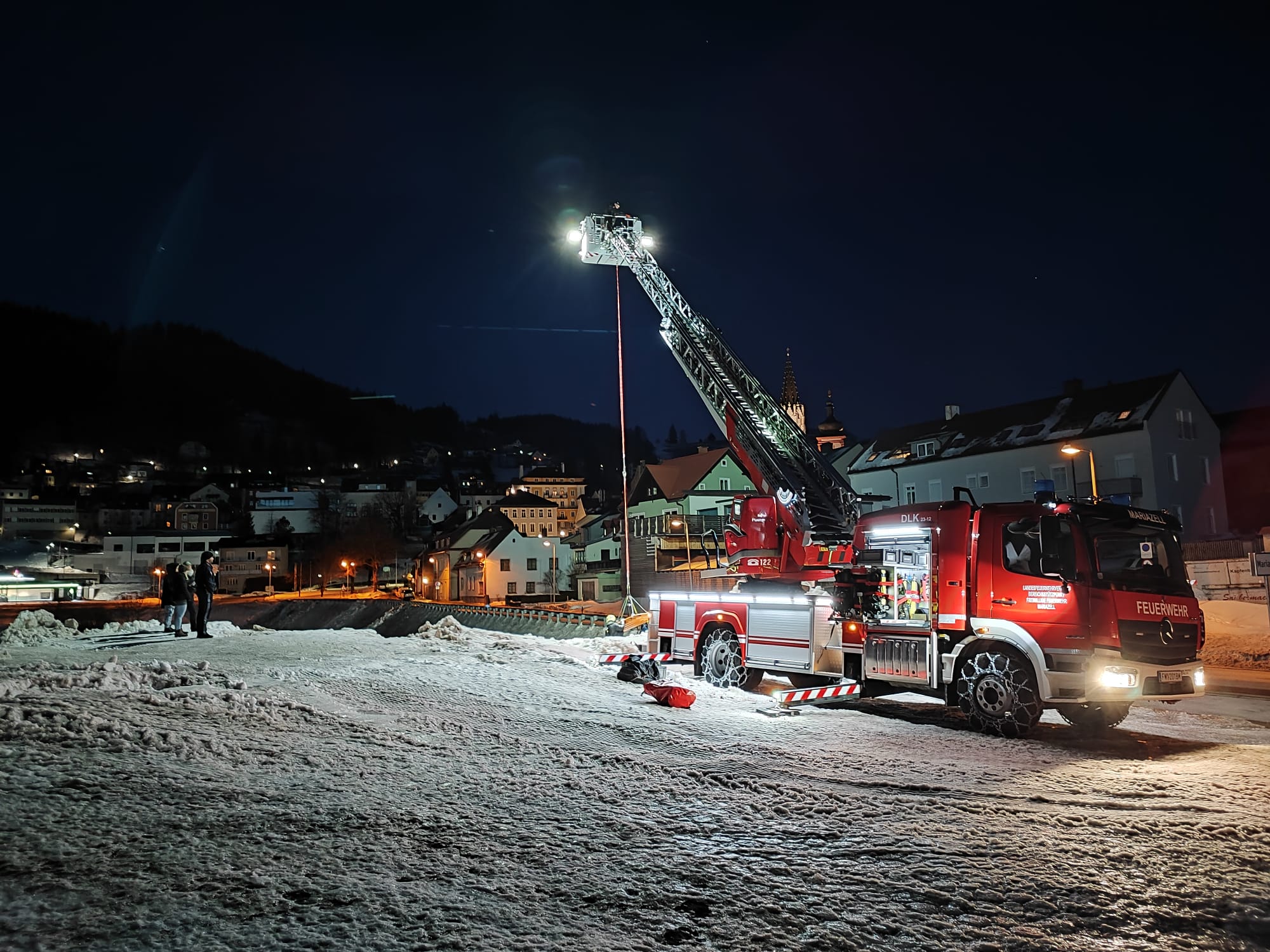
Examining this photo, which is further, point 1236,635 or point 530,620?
point 530,620

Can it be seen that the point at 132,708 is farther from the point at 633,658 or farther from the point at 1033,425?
the point at 1033,425

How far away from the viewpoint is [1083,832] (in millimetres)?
5914

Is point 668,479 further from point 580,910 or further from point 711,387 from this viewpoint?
point 580,910

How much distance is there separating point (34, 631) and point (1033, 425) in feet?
151

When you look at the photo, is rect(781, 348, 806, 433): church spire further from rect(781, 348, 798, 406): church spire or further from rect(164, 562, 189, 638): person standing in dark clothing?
rect(164, 562, 189, 638): person standing in dark clothing

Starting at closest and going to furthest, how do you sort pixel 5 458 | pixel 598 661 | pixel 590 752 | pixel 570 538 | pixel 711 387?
pixel 590 752 < pixel 598 661 < pixel 711 387 < pixel 570 538 < pixel 5 458

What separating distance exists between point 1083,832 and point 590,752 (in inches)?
161

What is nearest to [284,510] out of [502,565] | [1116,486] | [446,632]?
[502,565]

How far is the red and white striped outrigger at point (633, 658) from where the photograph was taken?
14.3m

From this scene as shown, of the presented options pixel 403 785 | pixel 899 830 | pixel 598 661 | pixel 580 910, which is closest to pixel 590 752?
pixel 403 785

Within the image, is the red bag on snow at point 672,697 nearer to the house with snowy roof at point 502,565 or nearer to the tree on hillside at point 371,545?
the house with snowy roof at point 502,565

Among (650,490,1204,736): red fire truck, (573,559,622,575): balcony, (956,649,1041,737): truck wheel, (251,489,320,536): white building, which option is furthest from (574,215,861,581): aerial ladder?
(251,489,320,536): white building

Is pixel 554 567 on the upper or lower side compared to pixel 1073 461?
lower

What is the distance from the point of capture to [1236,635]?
2127 cm
